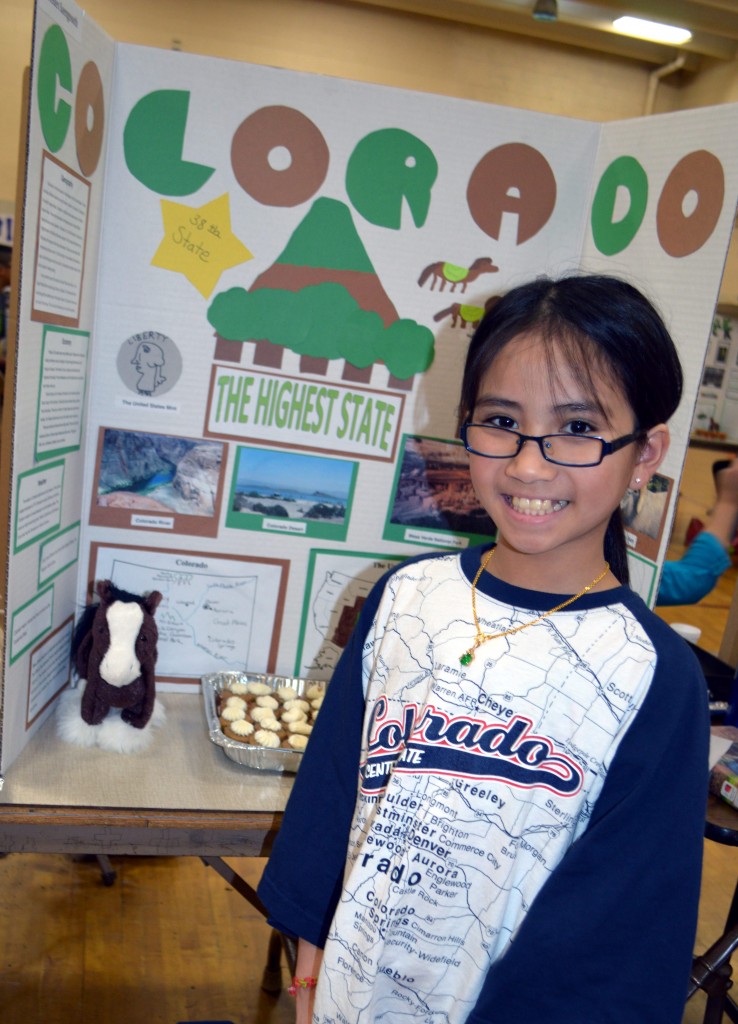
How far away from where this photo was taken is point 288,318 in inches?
59.6

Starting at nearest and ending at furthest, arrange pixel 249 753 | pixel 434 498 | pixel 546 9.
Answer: pixel 249 753 < pixel 434 498 < pixel 546 9

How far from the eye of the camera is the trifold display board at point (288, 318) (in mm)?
1359

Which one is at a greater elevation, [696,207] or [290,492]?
[696,207]

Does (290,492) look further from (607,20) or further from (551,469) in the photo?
(607,20)

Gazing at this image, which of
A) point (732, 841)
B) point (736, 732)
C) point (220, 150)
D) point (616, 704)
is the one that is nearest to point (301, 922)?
point (616, 704)

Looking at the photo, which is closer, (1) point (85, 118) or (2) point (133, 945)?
(1) point (85, 118)

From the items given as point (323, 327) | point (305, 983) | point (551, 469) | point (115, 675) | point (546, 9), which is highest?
point (546, 9)

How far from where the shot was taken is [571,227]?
1.56 metres


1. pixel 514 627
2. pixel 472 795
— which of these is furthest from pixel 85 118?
pixel 472 795

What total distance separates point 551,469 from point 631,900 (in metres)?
0.40

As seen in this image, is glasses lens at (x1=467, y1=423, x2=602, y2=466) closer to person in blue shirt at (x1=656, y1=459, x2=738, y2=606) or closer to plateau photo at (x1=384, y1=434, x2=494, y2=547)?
plateau photo at (x1=384, y1=434, x2=494, y2=547)

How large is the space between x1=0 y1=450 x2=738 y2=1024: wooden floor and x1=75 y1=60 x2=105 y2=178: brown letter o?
1555mm

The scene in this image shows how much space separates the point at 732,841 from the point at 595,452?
80 centimetres

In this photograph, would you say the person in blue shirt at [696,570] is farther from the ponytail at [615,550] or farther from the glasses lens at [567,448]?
the glasses lens at [567,448]
